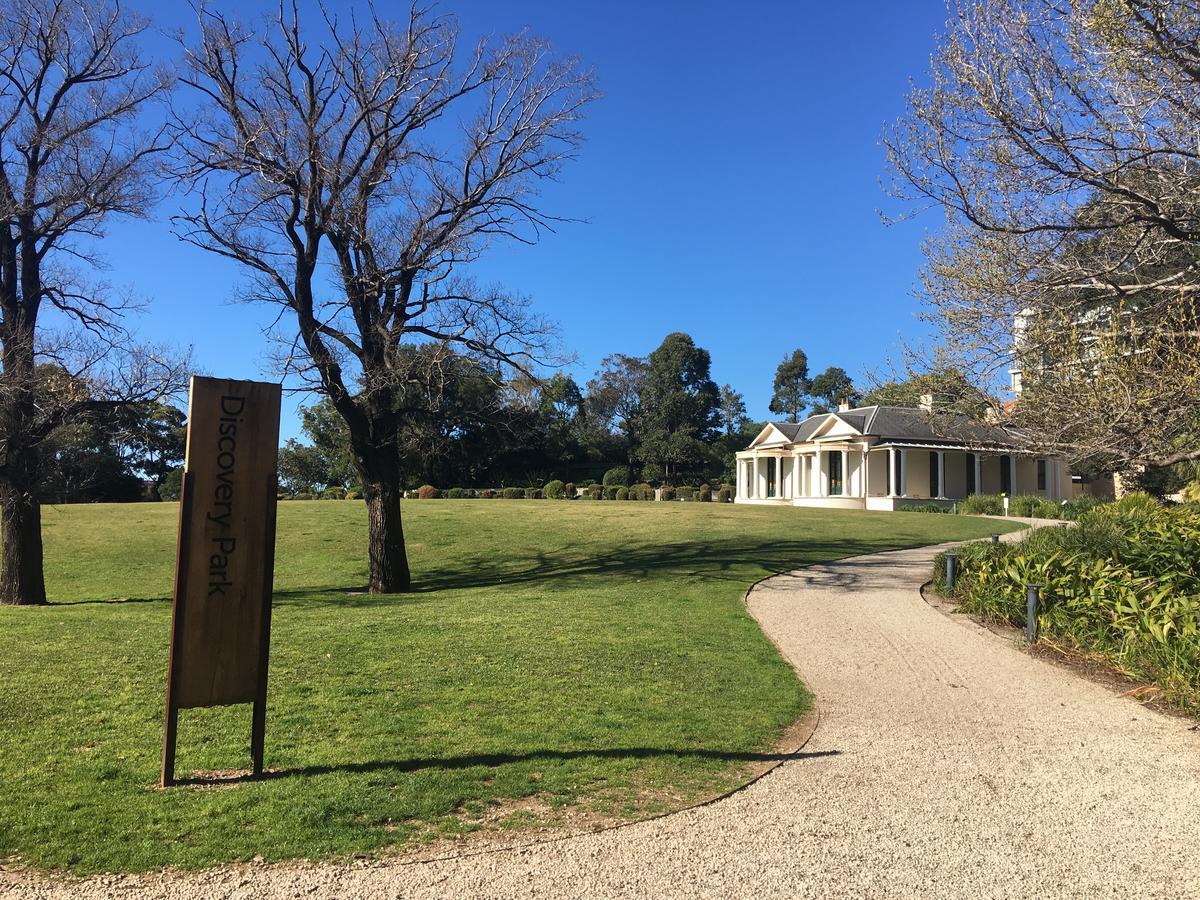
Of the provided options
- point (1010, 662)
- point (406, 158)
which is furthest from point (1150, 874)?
point (406, 158)

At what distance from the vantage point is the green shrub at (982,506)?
1406 inches

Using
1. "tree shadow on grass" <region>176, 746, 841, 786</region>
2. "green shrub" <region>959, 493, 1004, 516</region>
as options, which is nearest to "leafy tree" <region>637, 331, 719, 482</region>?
"green shrub" <region>959, 493, 1004, 516</region>

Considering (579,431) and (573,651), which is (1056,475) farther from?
(573,651)

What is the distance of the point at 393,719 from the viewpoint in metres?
6.40

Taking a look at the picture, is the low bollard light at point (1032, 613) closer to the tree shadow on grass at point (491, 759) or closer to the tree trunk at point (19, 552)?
the tree shadow on grass at point (491, 759)

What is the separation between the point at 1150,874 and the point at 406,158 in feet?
50.5

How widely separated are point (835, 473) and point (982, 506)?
12.4 meters

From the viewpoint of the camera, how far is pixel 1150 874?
4098 mm

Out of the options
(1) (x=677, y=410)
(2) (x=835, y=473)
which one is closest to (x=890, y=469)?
(2) (x=835, y=473)

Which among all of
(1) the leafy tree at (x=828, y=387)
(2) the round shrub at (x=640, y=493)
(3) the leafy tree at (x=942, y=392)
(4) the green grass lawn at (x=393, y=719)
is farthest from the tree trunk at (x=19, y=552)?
(1) the leafy tree at (x=828, y=387)

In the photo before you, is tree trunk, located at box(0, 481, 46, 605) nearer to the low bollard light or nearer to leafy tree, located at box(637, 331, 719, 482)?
the low bollard light

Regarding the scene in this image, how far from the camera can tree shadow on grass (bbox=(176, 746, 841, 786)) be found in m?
5.14

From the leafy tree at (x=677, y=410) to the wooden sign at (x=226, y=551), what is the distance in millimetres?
59239

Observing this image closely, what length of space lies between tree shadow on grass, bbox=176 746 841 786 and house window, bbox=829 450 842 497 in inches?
1707
